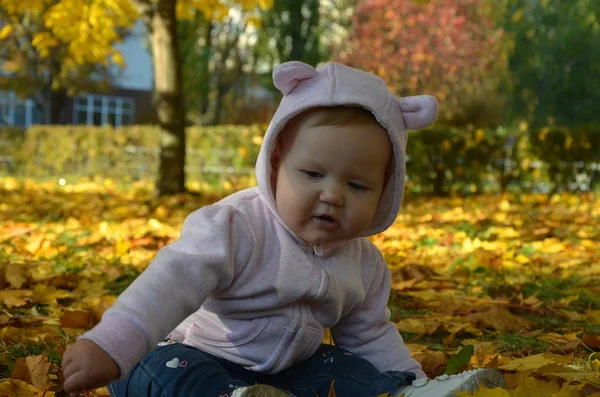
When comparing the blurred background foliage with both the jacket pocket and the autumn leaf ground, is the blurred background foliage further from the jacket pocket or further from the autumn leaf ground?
the jacket pocket

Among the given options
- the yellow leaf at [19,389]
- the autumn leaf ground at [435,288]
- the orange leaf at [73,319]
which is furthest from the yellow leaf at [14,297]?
the yellow leaf at [19,389]

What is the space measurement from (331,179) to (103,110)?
113ft

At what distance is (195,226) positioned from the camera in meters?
1.96

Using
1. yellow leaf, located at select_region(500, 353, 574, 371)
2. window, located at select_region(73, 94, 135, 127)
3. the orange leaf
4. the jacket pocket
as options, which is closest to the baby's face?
the jacket pocket

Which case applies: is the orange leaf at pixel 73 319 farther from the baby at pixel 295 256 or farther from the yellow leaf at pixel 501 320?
→ the yellow leaf at pixel 501 320

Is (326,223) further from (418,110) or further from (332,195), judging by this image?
(418,110)

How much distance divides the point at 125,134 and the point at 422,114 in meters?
14.3

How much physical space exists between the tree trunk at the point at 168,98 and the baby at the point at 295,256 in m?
7.55

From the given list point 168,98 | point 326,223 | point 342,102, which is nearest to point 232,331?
point 326,223

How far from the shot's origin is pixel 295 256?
2.08 m

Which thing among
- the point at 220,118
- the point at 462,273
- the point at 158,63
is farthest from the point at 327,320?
the point at 220,118

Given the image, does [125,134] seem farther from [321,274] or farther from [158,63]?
[321,274]

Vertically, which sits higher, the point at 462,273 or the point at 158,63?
the point at 158,63

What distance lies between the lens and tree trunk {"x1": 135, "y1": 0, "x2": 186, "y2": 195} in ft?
31.3
